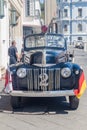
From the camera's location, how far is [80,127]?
8734 millimetres

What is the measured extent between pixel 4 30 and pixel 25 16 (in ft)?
88.8

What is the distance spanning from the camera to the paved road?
8.84 metres

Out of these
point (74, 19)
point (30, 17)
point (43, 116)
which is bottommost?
point (43, 116)

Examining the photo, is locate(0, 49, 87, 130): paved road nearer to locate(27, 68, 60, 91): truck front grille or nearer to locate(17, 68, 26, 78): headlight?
locate(27, 68, 60, 91): truck front grille

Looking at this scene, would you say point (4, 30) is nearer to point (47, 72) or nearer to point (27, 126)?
point (47, 72)

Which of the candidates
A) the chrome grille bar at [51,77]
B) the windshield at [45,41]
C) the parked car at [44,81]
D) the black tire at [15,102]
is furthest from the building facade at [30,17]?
the chrome grille bar at [51,77]

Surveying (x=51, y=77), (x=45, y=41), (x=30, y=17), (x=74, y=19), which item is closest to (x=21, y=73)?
(x=51, y=77)

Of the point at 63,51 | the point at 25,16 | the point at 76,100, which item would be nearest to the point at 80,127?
the point at 76,100

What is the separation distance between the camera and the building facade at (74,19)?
335 ft

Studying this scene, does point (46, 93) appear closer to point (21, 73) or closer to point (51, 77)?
point (51, 77)

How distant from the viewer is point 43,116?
32.7ft

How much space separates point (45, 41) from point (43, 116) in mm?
3428

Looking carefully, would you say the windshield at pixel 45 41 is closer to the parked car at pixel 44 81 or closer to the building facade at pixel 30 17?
the parked car at pixel 44 81

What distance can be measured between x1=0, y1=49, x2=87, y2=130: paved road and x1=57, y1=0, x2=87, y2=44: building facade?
90.6 m
